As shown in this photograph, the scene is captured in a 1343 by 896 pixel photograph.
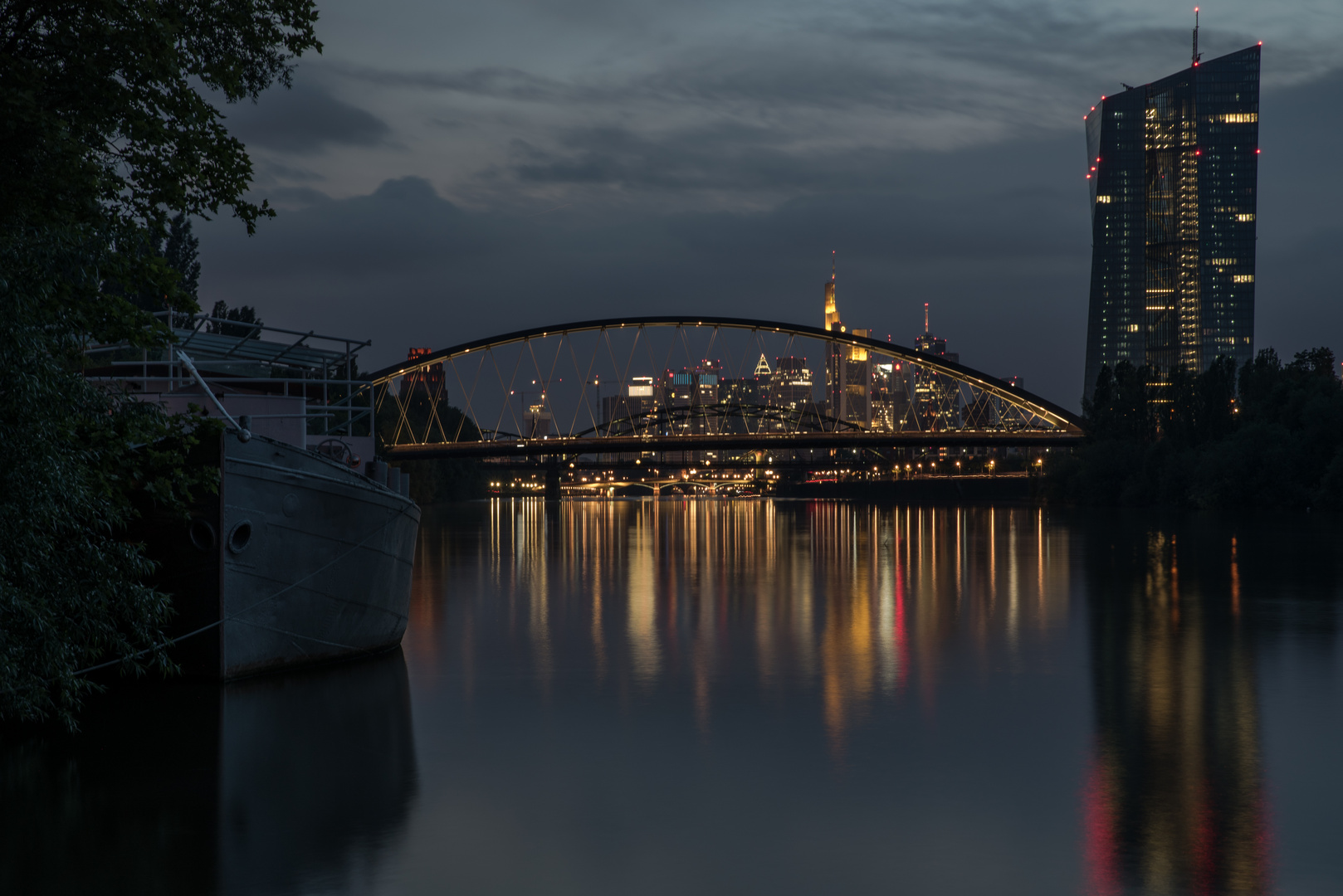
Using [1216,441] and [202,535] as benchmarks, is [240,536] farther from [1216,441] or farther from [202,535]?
[1216,441]

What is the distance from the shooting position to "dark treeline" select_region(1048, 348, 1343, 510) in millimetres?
75438

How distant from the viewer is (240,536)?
15.2 metres

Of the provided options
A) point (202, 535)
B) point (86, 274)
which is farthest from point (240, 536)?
point (86, 274)

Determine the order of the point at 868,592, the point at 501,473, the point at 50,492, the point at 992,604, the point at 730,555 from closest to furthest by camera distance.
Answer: the point at 50,492, the point at 992,604, the point at 868,592, the point at 730,555, the point at 501,473

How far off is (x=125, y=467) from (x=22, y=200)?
3.06 metres

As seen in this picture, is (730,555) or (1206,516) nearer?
(730,555)

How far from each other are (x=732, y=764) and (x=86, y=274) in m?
7.87

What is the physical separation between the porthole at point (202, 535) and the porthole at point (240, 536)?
0.19 meters

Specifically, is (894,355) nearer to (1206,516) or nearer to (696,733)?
(1206,516)

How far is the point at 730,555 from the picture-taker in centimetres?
4462

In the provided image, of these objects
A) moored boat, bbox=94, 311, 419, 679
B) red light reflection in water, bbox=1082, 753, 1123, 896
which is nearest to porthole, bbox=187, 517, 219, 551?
moored boat, bbox=94, 311, 419, 679

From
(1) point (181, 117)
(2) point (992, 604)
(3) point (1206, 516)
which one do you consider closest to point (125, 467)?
(1) point (181, 117)

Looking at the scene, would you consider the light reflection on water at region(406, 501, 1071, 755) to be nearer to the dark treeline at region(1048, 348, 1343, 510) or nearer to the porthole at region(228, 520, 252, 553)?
the porthole at region(228, 520, 252, 553)

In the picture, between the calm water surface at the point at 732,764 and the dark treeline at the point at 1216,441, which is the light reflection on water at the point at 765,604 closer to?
the calm water surface at the point at 732,764
